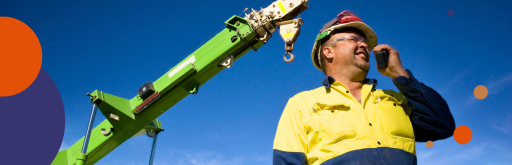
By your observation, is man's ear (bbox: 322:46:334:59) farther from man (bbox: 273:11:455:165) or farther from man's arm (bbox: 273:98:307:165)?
man's arm (bbox: 273:98:307:165)

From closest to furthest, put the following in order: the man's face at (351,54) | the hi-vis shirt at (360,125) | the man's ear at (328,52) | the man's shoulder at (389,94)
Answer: the hi-vis shirt at (360,125) < the man's shoulder at (389,94) < the man's face at (351,54) < the man's ear at (328,52)

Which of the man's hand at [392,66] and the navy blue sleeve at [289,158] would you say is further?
the man's hand at [392,66]

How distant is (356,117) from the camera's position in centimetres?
218

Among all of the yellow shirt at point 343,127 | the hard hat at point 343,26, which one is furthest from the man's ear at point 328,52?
the yellow shirt at point 343,127

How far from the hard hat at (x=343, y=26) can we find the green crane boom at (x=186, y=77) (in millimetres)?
1962

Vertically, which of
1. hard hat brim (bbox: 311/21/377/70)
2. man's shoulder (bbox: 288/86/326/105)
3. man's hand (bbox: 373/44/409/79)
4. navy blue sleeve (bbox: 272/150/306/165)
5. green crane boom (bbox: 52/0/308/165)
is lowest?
navy blue sleeve (bbox: 272/150/306/165)

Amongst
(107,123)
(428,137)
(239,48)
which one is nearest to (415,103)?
(428,137)

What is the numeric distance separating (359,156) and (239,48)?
425 centimetres

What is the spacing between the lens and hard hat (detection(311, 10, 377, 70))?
3.05 meters

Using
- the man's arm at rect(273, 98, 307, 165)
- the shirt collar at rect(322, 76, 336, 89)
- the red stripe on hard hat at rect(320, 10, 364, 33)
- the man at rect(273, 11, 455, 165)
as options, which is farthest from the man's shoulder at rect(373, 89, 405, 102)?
the red stripe on hard hat at rect(320, 10, 364, 33)

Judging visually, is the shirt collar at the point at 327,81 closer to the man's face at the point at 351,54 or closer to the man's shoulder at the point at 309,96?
the man's shoulder at the point at 309,96

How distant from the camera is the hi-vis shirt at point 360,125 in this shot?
6.57ft

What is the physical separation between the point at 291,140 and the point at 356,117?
46 centimetres

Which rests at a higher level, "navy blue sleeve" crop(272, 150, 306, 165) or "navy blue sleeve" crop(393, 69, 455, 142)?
"navy blue sleeve" crop(393, 69, 455, 142)
